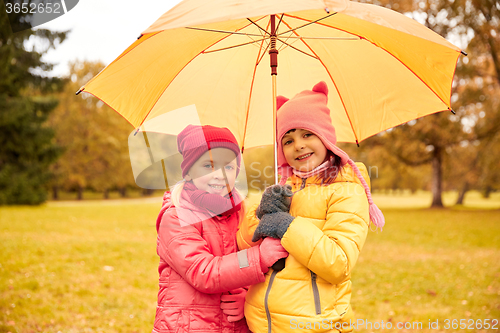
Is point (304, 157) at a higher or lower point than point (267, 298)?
higher

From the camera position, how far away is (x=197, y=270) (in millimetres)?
1917

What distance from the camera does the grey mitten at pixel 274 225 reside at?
6.04ft

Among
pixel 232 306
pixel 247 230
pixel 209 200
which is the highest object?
pixel 209 200

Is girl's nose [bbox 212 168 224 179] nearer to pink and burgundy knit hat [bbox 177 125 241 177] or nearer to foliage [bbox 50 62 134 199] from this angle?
pink and burgundy knit hat [bbox 177 125 241 177]

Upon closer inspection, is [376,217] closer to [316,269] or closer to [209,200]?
[316,269]

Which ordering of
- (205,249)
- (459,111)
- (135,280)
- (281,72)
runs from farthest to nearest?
(459,111) → (135,280) → (281,72) → (205,249)

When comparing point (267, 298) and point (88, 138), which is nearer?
point (267, 298)

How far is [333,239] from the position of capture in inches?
72.3

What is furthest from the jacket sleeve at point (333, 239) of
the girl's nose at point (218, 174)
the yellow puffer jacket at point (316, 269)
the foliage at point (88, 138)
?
the foliage at point (88, 138)

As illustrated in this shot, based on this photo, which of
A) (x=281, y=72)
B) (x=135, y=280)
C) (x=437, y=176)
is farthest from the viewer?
(x=437, y=176)

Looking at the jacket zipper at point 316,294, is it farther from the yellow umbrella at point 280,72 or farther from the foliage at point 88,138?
the foliage at point 88,138

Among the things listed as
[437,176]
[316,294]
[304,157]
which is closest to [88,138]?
[437,176]

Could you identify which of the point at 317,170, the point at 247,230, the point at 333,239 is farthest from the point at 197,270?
the point at 317,170

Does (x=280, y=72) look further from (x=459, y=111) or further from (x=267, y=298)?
(x=459, y=111)
